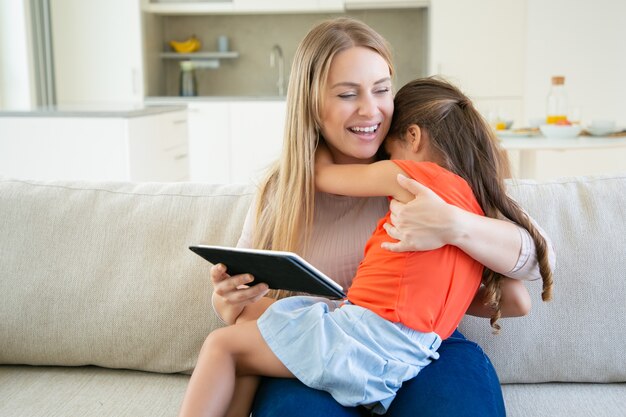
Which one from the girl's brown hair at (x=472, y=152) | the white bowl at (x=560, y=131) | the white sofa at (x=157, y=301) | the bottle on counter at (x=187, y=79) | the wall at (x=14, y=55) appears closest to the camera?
the girl's brown hair at (x=472, y=152)

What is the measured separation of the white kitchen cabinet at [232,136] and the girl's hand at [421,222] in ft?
13.1

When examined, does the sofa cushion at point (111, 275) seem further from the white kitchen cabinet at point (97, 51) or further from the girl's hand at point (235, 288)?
the white kitchen cabinet at point (97, 51)

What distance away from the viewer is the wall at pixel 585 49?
5.02 meters

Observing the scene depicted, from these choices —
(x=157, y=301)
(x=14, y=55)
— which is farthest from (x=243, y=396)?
(x=14, y=55)

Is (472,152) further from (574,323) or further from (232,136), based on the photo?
(232,136)

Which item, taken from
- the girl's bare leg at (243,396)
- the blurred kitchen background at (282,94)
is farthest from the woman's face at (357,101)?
the blurred kitchen background at (282,94)

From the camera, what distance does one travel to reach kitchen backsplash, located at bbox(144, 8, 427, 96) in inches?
228

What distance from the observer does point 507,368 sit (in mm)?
1652

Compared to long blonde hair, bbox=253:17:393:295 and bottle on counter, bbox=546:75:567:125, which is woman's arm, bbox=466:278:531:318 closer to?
long blonde hair, bbox=253:17:393:295

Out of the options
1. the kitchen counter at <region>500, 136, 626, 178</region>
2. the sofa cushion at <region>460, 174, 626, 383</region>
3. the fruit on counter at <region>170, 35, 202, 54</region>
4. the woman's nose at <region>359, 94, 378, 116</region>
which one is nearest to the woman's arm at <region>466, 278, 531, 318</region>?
the sofa cushion at <region>460, 174, 626, 383</region>

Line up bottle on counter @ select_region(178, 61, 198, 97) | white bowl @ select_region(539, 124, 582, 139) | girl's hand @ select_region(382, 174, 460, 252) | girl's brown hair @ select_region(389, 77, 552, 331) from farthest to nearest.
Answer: bottle on counter @ select_region(178, 61, 198, 97) → white bowl @ select_region(539, 124, 582, 139) → girl's brown hair @ select_region(389, 77, 552, 331) → girl's hand @ select_region(382, 174, 460, 252)

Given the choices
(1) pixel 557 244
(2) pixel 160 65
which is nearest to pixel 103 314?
(1) pixel 557 244

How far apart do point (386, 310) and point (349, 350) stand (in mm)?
104

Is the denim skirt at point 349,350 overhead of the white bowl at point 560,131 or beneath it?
beneath
